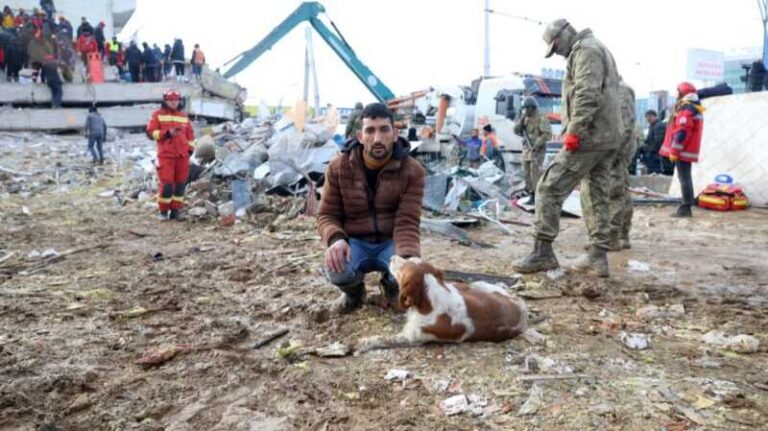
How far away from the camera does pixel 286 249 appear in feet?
19.9

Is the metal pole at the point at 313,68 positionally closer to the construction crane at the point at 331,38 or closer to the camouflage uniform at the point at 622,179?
the construction crane at the point at 331,38

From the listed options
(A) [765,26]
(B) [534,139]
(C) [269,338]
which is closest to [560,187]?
(C) [269,338]

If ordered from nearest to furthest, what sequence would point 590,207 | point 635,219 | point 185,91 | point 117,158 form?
point 590,207, point 635,219, point 117,158, point 185,91

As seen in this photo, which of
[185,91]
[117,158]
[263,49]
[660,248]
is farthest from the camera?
[263,49]

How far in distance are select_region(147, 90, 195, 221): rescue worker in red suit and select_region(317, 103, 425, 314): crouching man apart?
5.07m

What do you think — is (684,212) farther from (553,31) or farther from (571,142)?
(553,31)

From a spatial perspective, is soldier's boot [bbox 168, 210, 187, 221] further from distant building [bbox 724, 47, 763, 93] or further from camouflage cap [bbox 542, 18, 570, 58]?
distant building [bbox 724, 47, 763, 93]

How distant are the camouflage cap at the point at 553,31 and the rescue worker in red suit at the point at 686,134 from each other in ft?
12.8

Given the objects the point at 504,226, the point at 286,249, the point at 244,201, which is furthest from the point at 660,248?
the point at 244,201

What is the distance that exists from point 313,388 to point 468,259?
3.05 meters

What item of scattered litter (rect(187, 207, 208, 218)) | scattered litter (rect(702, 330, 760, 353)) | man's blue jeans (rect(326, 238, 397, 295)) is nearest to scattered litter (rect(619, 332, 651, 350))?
scattered litter (rect(702, 330, 760, 353))

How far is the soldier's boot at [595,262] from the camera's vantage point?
15.4ft

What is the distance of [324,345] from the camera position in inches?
125

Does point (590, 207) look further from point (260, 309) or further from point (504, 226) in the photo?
point (260, 309)
